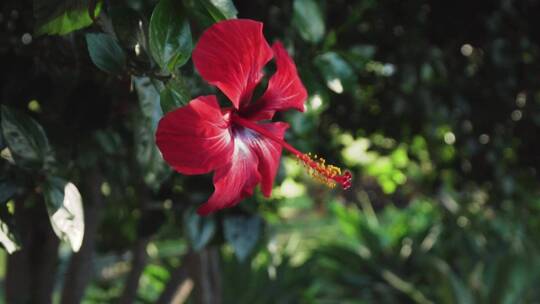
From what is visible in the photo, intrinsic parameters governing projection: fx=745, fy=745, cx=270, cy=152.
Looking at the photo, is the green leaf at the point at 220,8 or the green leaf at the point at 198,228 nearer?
the green leaf at the point at 220,8

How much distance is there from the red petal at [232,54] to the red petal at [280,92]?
2.0 inches

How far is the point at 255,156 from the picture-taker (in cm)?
60

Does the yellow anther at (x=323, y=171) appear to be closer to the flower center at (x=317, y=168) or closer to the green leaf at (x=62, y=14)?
the flower center at (x=317, y=168)

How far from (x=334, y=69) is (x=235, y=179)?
0.39 metres

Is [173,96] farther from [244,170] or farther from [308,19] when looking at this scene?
[308,19]

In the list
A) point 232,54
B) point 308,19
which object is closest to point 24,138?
point 232,54

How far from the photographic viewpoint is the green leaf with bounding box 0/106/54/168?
2.13 ft

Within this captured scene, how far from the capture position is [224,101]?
0.83 meters

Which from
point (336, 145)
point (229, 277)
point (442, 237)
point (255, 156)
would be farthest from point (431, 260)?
point (255, 156)

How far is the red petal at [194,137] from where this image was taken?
0.47m

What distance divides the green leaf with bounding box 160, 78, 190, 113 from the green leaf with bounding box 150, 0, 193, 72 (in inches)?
0.5

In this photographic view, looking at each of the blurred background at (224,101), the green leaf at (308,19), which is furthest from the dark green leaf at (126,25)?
the green leaf at (308,19)

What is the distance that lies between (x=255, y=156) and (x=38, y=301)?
1.13 meters

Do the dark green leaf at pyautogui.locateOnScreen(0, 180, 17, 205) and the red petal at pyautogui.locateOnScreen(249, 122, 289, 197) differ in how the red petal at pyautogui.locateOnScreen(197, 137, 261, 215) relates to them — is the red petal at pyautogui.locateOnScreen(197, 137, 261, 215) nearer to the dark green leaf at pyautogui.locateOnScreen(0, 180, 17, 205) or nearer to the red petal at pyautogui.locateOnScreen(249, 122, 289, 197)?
the red petal at pyautogui.locateOnScreen(249, 122, 289, 197)
